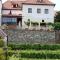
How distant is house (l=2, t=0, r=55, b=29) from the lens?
193 feet

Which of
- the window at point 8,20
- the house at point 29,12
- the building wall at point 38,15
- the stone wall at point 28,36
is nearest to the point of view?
the stone wall at point 28,36

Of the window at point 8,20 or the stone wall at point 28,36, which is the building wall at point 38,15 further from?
the stone wall at point 28,36

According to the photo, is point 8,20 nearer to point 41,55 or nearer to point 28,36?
point 28,36

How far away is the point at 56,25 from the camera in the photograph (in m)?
50.8

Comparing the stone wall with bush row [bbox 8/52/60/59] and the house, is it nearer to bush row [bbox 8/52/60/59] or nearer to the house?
the house

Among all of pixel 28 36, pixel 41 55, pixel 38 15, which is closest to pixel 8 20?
pixel 38 15

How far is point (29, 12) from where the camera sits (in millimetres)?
60156

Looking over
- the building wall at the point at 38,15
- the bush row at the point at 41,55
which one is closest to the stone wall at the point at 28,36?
the building wall at the point at 38,15

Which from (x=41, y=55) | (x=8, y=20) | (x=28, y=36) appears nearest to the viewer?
(x=41, y=55)

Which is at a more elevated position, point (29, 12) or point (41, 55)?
point (29, 12)

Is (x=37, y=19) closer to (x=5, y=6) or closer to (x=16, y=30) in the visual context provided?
(x=5, y=6)

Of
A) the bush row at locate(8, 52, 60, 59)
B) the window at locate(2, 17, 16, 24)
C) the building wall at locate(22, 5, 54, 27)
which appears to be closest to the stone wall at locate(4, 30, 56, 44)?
the window at locate(2, 17, 16, 24)

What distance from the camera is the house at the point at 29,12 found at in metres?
59.0

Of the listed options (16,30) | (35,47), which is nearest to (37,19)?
(16,30)
